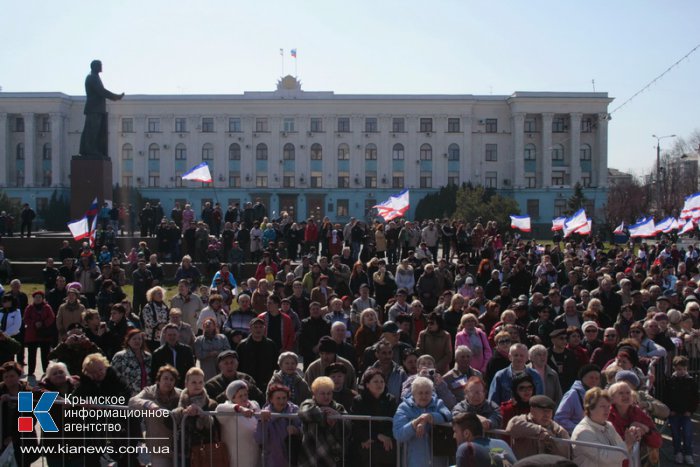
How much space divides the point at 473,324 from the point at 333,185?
65315 mm

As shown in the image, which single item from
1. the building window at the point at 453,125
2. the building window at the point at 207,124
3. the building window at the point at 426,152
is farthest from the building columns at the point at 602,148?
the building window at the point at 207,124

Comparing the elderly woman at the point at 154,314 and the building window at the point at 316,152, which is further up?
the building window at the point at 316,152

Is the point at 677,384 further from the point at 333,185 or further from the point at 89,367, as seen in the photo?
the point at 333,185

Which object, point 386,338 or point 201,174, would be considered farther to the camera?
point 201,174

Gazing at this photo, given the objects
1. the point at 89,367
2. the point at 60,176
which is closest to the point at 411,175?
the point at 60,176

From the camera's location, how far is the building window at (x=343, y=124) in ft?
248

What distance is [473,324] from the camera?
10.7 metres

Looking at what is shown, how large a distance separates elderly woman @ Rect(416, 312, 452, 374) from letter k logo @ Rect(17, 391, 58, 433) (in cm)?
487

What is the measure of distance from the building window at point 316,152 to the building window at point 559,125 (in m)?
22.8

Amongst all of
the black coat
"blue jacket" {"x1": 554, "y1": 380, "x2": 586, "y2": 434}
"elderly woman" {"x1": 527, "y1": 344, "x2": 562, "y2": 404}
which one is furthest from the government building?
"blue jacket" {"x1": 554, "y1": 380, "x2": 586, "y2": 434}

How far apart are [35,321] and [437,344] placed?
6.95 m

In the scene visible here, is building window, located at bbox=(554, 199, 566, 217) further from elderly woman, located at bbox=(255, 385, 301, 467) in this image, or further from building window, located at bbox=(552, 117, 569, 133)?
elderly woman, located at bbox=(255, 385, 301, 467)

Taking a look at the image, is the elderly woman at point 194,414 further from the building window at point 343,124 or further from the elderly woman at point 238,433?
the building window at point 343,124

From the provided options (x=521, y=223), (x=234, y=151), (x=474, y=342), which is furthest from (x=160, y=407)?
(x=234, y=151)
